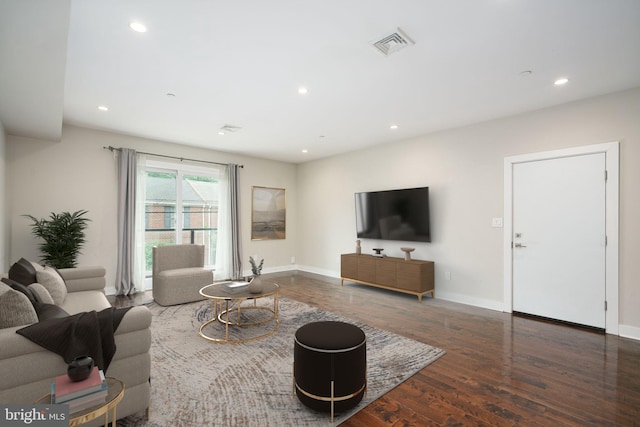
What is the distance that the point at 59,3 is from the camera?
173 cm

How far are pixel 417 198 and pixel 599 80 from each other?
2610 mm

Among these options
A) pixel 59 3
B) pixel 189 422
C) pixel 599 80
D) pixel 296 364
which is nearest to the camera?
pixel 59 3

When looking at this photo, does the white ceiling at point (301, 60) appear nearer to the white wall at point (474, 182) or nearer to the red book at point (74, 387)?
the white wall at point (474, 182)

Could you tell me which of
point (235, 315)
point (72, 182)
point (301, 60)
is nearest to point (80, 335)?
point (235, 315)

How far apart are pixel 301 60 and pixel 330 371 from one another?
2.58 metres

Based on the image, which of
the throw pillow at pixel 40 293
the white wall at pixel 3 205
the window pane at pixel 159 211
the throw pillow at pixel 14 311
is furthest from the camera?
the window pane at pixel 159 211

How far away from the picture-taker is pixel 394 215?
5504 millimetres

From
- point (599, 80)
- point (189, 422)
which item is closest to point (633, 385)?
point (599, 80)

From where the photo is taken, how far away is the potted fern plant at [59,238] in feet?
13.9

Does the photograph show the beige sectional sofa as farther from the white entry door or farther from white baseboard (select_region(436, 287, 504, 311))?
the white entry door

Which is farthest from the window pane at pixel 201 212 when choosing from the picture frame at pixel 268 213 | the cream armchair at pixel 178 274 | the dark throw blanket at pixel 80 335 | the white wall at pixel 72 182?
the dark throw blanket at pixel 80 335

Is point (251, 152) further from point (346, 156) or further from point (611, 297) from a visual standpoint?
point (611, 297)

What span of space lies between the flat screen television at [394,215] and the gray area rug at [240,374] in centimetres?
216

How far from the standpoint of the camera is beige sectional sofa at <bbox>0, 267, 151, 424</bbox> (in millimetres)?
1509
